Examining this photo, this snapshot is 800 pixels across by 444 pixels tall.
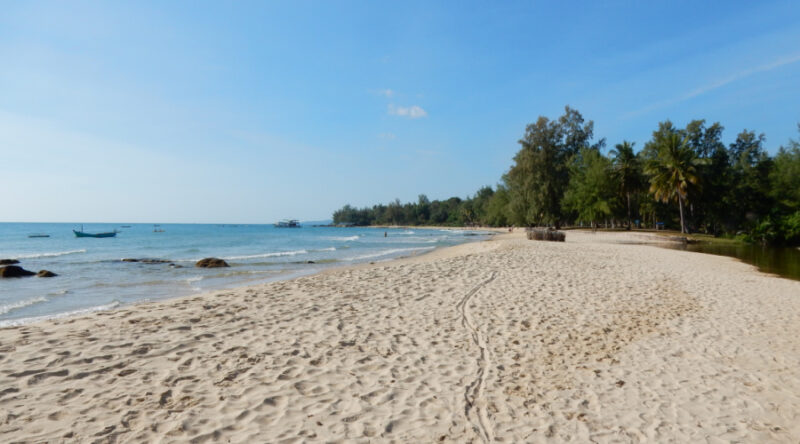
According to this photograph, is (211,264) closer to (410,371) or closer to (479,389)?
(410,371)

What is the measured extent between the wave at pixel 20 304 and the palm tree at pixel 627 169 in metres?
56.4

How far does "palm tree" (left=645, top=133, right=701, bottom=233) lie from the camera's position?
41938 millimetres

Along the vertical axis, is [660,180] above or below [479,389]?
above

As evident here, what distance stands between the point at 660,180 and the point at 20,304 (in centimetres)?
5264

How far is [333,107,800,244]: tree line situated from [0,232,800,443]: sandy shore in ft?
130

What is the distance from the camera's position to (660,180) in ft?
145

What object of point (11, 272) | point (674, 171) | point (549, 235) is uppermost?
point (674, 171)

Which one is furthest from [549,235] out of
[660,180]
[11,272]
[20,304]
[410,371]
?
[11,272]

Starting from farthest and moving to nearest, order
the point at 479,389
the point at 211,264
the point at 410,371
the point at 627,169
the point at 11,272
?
1. the point at 627,169
2. the point at 211,264
3. the point at 11,272
4. the point at 410,371
5. the point at 479,389

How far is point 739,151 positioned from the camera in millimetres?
60375

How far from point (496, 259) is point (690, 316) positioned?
30.4 ft

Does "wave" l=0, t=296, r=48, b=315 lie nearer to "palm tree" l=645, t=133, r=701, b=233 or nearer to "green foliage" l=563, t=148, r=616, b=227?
"palm tree" l=645, t=133, r=701, b=233

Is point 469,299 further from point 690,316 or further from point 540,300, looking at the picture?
A: point 690,316

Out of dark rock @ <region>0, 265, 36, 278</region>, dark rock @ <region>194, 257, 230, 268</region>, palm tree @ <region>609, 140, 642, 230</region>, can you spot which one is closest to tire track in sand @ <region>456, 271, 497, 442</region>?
dark rock @ <region>194, 257, 230, 268</region>
